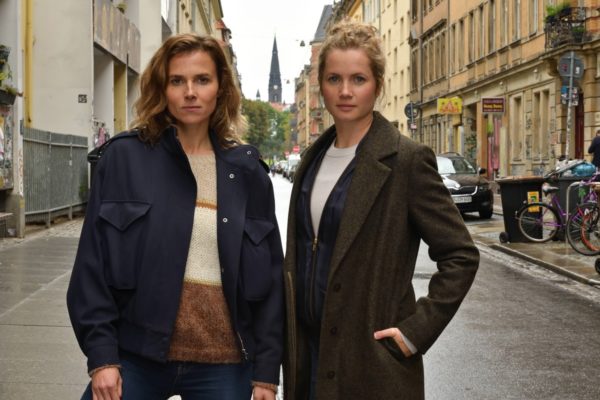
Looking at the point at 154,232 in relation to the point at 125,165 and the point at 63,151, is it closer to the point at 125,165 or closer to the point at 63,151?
the point at 125,165

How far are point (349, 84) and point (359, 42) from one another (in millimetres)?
127

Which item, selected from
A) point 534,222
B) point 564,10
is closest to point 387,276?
point 534,222

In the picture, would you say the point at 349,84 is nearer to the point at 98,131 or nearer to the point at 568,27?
the point at 98,131

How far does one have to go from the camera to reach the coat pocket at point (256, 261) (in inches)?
113

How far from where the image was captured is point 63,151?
68.9 ft

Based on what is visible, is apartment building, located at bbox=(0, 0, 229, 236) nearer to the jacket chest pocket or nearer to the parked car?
the parked car

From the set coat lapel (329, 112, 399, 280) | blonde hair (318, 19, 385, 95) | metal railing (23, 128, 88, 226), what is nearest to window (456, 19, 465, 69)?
metal railing (23, 128, 88, 226)

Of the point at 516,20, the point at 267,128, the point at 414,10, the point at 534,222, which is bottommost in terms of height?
the point at 534,222

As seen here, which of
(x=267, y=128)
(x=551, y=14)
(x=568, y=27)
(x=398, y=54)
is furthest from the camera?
(x=267, y=128)

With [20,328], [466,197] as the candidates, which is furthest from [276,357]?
[466,197]

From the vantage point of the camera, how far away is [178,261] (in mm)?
2793

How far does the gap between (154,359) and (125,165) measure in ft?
1.83

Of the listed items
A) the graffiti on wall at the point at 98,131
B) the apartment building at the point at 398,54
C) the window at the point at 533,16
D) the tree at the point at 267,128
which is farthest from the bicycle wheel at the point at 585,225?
the tree at the point at 267,128

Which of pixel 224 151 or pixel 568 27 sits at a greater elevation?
pixel 568 27
